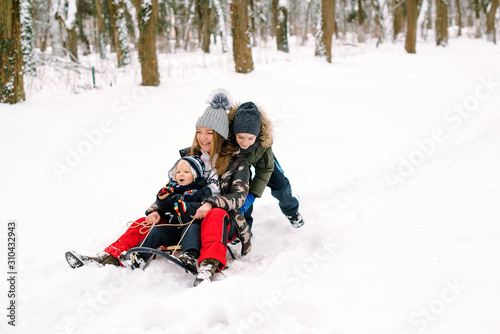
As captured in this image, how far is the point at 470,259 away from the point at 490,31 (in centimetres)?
2394

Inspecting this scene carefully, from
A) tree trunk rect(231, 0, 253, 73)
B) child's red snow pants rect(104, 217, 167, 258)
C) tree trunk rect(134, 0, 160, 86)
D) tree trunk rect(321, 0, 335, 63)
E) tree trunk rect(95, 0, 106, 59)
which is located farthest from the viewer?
tree trunk rect(95, 0, 106, 59)

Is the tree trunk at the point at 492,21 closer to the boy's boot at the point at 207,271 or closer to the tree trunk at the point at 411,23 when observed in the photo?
the tree trunk at the point at 411,23

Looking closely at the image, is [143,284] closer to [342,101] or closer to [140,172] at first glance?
[140,172]

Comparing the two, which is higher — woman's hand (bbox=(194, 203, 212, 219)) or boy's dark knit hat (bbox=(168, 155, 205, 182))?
boy's dark knit hat (bbox=(168, 155, 205, 182))

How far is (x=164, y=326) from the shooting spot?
6.21 feet

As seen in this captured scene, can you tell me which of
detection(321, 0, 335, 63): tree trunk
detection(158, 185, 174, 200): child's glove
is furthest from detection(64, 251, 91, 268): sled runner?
detection(321, 0, 335, 63): tree trunk

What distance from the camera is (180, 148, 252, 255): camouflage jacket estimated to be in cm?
260

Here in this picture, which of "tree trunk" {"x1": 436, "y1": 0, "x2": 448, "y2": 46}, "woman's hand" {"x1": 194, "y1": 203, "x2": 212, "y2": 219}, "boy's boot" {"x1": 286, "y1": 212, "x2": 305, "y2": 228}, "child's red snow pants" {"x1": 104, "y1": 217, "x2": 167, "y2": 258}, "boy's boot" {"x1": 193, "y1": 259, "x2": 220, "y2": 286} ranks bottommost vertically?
"boy's boot" {"x1": 286, "y1": 212, "x2": 305, "y2": 228}

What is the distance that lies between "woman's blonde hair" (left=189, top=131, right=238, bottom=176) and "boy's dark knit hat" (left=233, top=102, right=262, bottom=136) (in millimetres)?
131

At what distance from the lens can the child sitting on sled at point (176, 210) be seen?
256cm

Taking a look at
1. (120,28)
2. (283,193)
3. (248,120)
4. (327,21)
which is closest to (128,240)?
(248,120)

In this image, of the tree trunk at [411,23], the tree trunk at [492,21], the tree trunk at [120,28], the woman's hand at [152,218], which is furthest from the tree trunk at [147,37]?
Result: the tree trunk at [492,21]

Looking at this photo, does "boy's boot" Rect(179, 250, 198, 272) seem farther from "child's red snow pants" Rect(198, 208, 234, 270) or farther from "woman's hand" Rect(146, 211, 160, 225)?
"woman's hand" Rect(146, 211, 160, 225)

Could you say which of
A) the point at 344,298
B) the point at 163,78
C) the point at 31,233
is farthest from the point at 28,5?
the point at 344,298
